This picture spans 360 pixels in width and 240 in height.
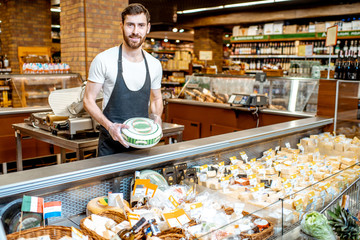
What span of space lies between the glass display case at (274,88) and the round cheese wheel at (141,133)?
11.9ft

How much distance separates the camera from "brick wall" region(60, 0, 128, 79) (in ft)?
19.3

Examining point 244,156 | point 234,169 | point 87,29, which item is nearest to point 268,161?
point 244,156

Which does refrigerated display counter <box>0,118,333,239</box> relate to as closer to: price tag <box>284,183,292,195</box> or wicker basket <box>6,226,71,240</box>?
wicker basket <box>6,226,71,240</box>

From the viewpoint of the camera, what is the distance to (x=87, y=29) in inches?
232

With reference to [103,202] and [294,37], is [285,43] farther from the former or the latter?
[103,202]

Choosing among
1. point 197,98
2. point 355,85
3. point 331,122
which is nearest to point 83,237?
point 331,122

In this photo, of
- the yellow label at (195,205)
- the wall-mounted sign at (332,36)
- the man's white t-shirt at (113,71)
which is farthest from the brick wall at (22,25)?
the yellow label at (195,205)

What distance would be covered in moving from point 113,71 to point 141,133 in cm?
55

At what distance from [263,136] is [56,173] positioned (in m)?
1.74

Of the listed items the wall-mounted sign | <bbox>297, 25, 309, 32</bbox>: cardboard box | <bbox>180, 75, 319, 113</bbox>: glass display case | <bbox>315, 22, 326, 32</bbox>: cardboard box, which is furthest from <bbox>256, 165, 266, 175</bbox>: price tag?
<bbox>297, 25, 309, 32</bbox>: cardboard box

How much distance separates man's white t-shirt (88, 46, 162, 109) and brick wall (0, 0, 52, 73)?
807cm

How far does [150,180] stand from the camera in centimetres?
194

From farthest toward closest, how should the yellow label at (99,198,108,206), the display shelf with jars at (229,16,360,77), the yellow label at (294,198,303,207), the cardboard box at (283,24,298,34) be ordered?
the cardboard box at (283,24,298,34) → the display shelf with jars at (229,16,360,77) → the yellow label at (294,198,303,207) → the yellow label at (99,198,108,206)

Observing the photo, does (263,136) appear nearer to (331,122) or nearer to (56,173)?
(331,122)
